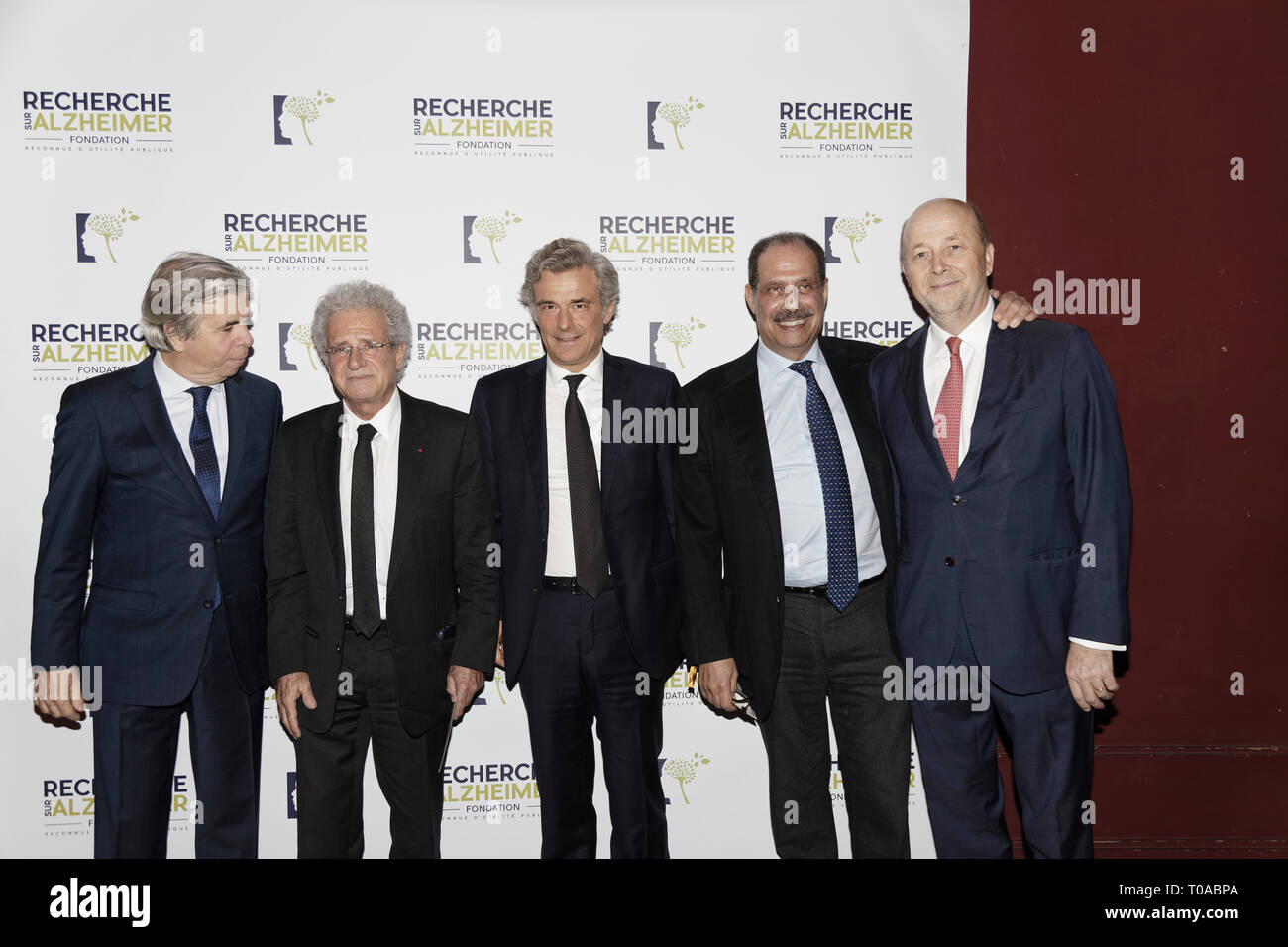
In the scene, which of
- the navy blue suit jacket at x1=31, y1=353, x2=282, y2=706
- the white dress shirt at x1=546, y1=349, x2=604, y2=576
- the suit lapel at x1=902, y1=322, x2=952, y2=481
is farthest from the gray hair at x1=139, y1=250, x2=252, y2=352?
the suit lapel at x1=902, y1=322, x2=952, y2=481

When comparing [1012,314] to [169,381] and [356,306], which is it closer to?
[356,306]

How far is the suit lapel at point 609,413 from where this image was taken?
3.02 meters

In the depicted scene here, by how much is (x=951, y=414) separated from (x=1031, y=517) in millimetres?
394

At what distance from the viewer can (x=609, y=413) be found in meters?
3.07

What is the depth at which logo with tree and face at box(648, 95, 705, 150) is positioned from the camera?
3.76 metres

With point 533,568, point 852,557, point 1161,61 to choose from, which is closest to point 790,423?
point 852,557

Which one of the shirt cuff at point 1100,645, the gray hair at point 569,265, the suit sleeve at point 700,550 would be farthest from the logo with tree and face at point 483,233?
the shirt cuff at point 1100,645

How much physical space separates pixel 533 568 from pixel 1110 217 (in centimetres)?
293

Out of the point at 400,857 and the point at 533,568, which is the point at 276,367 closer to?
the point at 533,568

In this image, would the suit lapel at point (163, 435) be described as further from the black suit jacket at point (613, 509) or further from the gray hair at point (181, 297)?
the black suit jacket at point (613, 509)

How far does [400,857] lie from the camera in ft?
9.53

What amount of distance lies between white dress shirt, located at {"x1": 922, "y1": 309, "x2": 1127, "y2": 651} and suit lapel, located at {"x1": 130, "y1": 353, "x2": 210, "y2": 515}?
2.43m

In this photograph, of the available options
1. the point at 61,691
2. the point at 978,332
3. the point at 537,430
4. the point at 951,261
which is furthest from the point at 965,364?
the point at 61,691

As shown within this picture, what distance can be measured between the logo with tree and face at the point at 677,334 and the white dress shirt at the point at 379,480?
50.3 inches
